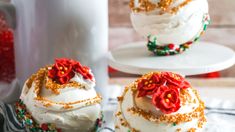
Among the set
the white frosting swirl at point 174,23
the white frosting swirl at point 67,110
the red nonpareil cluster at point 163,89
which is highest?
the white frosting swirl at point 174,23

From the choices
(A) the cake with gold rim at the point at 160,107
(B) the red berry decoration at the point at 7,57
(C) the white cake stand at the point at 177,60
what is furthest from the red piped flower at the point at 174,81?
(B) the red berry decoration at the point at 7,57

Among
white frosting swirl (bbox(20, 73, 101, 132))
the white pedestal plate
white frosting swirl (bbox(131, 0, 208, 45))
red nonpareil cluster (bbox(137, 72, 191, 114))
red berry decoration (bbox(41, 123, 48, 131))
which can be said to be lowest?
red berry decoration (bbox(41, 123, 48, 131))

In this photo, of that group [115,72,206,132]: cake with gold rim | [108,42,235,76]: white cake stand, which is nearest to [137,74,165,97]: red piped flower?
[115,72,206,132]: cake with gold rim

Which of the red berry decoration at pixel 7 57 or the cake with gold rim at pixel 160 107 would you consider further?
the red berry decoration at pixel 7 57

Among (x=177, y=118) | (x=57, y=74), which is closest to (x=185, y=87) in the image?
(x=177, y=118)

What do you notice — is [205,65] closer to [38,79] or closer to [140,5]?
[140,5]

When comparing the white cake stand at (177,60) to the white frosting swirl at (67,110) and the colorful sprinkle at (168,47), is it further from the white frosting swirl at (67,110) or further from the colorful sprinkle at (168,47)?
the white frosting swirl at (67,110)

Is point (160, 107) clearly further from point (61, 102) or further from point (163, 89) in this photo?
point (61, 102)

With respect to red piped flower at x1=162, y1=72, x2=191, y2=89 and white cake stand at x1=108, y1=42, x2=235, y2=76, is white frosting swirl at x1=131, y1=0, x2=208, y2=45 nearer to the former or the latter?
white cake stand at x1=108, y1=42, x2=235, y2=76
